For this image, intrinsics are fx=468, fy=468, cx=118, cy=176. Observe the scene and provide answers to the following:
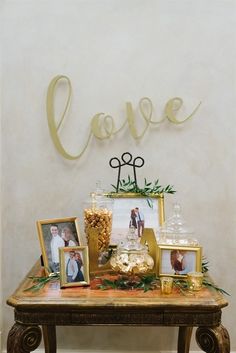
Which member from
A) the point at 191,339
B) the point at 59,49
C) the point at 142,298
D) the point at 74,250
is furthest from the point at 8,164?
the point at 191,339

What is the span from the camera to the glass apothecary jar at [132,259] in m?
1.91

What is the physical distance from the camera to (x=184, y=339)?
248 centimetres

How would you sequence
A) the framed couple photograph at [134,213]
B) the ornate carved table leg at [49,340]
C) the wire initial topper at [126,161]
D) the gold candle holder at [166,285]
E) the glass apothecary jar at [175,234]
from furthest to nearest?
the wire initial topper at [126,161]
the ornate carved table leg at [49,340]
the framed couple photograph at [134,213]
the glass apothecary jar at [175,234]
the gold candle holder at [166,285]

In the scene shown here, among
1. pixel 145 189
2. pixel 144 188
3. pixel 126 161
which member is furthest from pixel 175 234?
pixel 126 161

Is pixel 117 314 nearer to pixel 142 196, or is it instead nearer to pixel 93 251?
pixel 93 251

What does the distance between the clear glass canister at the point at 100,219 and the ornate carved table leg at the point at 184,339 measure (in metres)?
0.73

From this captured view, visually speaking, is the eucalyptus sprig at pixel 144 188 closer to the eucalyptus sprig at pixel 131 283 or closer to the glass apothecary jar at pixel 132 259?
the glass apothecary jar at pixel 132 259

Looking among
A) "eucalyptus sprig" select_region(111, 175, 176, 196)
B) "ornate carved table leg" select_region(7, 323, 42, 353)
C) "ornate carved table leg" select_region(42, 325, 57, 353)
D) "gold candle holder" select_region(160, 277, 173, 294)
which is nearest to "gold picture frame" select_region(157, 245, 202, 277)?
"gold candle holder" select_region(160, 277, 173, 294)

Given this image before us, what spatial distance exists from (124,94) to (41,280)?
1173 mm

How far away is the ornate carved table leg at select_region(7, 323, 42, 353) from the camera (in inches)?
67.8

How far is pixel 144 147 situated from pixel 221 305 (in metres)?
1.14

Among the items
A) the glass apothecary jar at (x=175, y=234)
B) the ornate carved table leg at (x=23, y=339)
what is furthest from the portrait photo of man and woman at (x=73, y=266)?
the glass apothecary jar at (x=175, y=234)

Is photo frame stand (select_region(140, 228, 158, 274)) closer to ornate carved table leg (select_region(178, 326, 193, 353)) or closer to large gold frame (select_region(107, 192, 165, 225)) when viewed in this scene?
large gold frame (select_region(107, 192, 165, 225))

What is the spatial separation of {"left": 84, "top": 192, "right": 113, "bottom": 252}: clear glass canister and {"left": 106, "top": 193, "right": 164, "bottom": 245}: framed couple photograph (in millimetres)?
99
